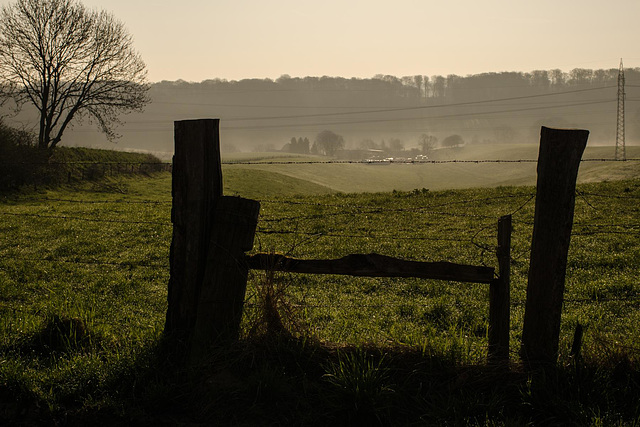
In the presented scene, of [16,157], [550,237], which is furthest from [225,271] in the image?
[16,157]

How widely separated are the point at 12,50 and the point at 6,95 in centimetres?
391

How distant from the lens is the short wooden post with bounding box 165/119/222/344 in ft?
16.3

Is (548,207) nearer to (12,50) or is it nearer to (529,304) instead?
(529,304)

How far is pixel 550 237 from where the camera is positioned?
178 inches

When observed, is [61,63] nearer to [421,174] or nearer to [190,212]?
[190,212]

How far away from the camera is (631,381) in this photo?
4.44m

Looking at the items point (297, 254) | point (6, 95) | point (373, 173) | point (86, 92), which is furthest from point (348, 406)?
Answer: point (373, 173)

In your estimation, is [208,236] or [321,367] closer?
[321,367]

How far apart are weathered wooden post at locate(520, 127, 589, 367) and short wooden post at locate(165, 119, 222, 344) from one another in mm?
2909

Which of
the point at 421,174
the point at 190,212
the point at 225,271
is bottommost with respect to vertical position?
the point at 421,174

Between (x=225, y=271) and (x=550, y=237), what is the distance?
2905 mm

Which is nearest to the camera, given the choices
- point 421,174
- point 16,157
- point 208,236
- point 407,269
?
point 407,269

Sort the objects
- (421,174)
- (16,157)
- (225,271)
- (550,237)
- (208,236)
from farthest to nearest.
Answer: (421,174)
(16,157)
(208,236)
(225,271)
(550,237)

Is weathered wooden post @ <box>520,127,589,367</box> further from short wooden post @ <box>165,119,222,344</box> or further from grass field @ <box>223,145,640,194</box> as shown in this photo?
grass field @ <box>223,145,640,194</box>
